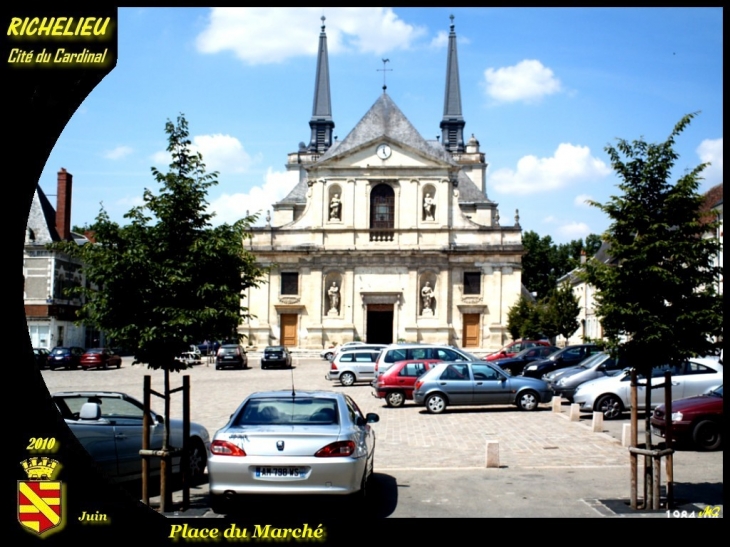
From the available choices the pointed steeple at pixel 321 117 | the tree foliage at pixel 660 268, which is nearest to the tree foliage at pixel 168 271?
the tree foliage at pixel 660 268

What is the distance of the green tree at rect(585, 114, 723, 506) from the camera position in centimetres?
1023

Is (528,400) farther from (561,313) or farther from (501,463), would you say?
(561,313)

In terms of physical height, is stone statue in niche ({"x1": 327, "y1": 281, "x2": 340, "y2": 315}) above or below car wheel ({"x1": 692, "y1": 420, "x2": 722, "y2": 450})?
above

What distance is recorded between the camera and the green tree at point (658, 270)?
10227mm

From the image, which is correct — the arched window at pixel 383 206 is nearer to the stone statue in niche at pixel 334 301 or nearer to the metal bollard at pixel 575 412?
the stone statue in niche at pixel 334 301

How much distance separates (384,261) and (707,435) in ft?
141

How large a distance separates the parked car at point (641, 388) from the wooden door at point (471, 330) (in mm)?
35875

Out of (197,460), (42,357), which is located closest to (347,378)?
(42,357)

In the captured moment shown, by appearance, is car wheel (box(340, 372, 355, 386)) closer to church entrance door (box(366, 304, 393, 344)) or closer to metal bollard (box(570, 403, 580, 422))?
metal bollard (box(570, 403, 580, 422))

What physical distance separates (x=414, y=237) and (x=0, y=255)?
5059 cm

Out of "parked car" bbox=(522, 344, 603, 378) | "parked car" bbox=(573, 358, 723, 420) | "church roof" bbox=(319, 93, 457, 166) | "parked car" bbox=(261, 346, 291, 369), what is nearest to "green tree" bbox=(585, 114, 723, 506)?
"parked car" bbox=(573, 358, 723, 420)

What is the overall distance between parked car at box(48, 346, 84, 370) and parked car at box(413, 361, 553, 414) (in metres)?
25.5

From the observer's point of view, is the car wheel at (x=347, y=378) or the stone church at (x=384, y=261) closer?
the car wheel at (x=347, y=378)

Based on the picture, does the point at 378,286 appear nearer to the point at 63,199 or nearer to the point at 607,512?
the point at 63,199
